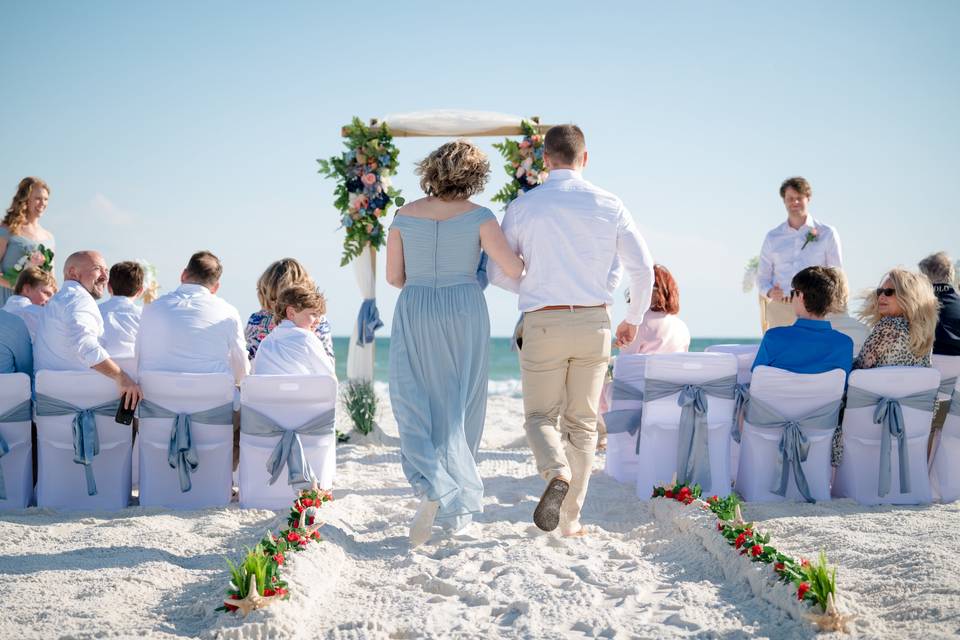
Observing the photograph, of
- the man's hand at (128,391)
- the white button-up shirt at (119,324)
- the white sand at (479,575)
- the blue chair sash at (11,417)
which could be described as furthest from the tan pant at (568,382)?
the blue chair sash at (11,417)

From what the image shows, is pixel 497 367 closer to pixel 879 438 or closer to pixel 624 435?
pixel 624 435

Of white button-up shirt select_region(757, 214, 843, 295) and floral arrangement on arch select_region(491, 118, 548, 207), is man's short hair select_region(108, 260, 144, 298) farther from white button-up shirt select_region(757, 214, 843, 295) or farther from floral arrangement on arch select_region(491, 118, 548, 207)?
white button-up shirt select_region(757, 214, 843, 295)

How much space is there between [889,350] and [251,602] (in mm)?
4025

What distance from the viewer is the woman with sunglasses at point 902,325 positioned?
5070 mm

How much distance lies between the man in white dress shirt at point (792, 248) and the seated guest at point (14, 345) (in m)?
6.11

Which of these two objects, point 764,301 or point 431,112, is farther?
point 764,301

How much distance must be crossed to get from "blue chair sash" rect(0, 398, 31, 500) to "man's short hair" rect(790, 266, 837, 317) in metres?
4.64

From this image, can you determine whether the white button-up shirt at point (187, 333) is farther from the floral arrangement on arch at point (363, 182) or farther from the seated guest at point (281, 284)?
the floral arrangement on arch at point (363, 182)

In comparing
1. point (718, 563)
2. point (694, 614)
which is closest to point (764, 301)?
point (718, 563)

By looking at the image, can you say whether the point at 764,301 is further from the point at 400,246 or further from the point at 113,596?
the point at 113,596

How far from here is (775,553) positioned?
11.5 feet

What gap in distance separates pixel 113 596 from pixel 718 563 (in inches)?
102

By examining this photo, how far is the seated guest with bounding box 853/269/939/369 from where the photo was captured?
5070 millimetres

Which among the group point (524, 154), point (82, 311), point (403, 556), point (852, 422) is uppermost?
point (524, 154)
